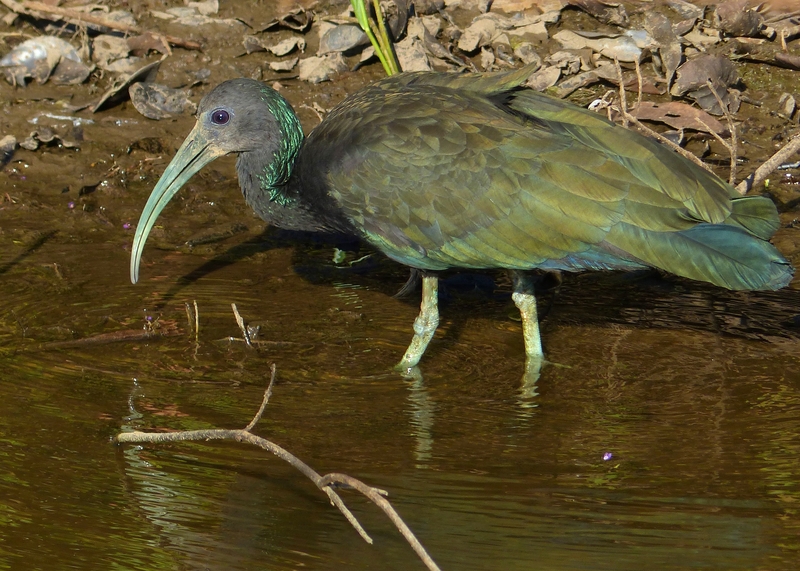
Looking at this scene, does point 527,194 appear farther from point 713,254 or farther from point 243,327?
point 243,327

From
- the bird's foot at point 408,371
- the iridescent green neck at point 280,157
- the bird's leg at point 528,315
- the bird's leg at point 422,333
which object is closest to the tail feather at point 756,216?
the bird's leg at point 528,315

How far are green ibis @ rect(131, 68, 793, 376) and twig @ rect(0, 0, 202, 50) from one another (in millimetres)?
3217

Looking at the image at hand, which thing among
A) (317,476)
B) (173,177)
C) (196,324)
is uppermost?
(173,177)

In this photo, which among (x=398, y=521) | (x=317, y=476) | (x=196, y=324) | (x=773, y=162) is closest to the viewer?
(x=398, y=521)

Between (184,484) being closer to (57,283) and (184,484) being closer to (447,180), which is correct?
(447,180)

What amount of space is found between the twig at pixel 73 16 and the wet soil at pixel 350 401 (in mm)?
1088

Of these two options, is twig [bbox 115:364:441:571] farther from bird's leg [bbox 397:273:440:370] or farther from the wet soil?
bird's leg [bbox 397:273:440:370]

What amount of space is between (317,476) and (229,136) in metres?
2.60

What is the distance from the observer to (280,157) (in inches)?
223

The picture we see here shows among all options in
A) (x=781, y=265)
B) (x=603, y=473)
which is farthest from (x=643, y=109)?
(x=603, y=473)

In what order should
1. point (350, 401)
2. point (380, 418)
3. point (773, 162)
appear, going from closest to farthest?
point (380, 418) → point (350, 401) → point (773, 162)

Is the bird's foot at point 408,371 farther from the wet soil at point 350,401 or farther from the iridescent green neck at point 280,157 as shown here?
the iridescent green neck at point 280,157

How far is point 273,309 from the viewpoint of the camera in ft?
19.4

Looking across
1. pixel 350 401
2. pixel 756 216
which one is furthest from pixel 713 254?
pixel 350 401
